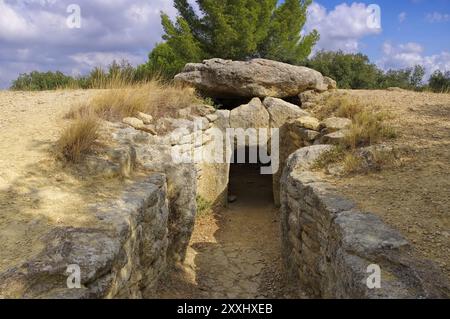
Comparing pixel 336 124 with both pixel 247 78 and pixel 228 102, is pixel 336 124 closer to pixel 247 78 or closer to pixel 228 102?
pixel 247 78

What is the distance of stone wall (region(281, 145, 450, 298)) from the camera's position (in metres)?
2.56

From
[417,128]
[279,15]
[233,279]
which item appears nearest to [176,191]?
[233,279]

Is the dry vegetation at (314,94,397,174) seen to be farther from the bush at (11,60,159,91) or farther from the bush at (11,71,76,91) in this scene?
the bush at (11,71,76,91)

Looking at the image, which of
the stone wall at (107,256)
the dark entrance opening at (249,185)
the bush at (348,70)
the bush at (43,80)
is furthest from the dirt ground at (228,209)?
the bush at (348,70)

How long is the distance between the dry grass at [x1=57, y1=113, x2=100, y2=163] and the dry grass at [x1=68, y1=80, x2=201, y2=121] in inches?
41.1

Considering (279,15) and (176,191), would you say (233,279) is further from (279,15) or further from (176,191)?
(279,15)

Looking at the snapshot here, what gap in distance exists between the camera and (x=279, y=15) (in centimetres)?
1174

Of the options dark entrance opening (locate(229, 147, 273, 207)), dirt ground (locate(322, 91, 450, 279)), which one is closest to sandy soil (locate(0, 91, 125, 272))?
dirt ground (locate(322, 91, 450, 279))

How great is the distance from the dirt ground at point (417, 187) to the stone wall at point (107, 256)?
207 cm

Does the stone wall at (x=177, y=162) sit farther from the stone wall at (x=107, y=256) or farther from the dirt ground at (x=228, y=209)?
the stone wall at (x=107, y=256)

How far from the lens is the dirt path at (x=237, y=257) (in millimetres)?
4961

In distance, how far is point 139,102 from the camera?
6500 mm
